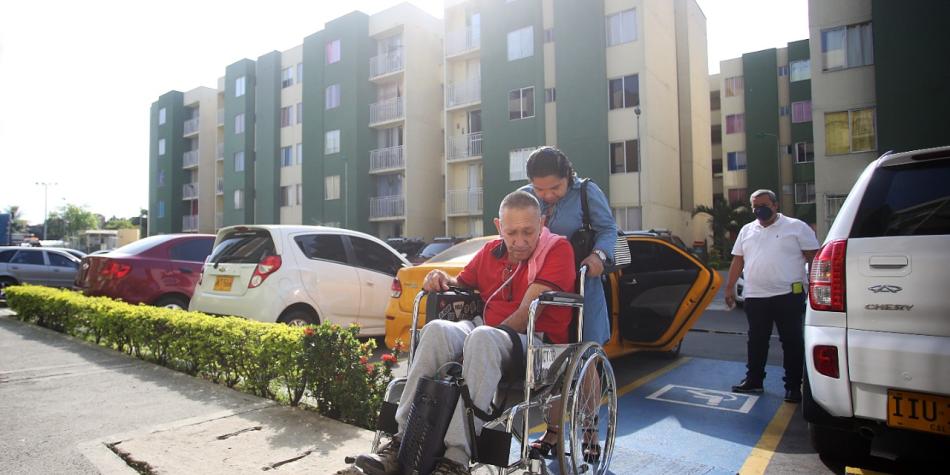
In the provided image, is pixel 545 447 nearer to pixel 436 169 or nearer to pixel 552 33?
pixel 552 33

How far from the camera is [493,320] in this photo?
3170mm

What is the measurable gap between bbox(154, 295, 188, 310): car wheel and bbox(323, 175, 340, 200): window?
80.3ft

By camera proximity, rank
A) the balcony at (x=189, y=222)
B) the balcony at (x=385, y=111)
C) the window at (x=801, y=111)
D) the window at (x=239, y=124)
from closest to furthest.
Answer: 1. the balcony at (x=385, y=111)
2. the window at (x=801, y=111)
3. the window at (x=239, y=124)
4. the balcony at (x=189, y=222)

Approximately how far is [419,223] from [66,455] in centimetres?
2720

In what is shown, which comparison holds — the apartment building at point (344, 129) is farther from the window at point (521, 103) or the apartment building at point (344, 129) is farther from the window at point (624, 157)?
the window at point (624, 157)

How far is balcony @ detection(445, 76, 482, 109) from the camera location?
2755 cm

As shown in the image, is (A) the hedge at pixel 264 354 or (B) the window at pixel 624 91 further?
(B) the window at pixel 624 91

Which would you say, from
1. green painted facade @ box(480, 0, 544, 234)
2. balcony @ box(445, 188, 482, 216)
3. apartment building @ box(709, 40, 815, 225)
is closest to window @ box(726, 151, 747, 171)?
apartment building @ box(709, 40, 815, 225)

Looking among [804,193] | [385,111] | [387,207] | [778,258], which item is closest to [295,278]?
[778,258]

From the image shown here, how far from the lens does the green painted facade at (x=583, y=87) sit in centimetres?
2298

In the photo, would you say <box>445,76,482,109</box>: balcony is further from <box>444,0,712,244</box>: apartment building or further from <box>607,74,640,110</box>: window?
<box>607,74,640,110</box>: window

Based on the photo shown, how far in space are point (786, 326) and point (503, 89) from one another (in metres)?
22.3

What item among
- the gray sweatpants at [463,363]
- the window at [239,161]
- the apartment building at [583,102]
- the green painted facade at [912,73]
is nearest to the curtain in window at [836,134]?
the green painted facade at [912,73]

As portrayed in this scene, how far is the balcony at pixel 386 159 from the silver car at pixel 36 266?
682 inches
